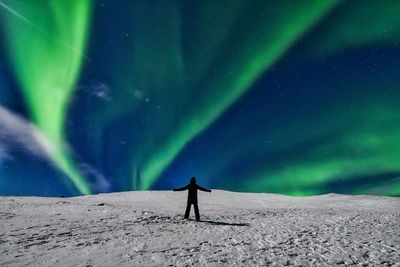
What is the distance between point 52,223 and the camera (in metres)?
11.8

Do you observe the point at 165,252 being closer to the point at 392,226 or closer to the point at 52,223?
the point at 52,223

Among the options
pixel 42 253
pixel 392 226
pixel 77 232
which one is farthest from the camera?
pixel 392 226

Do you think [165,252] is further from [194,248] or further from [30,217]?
[30,217]

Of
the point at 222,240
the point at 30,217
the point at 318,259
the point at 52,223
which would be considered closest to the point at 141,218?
the point at 52,223

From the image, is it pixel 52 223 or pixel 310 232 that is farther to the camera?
pixel 52 223

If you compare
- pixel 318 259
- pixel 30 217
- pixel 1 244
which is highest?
pixel 30 217

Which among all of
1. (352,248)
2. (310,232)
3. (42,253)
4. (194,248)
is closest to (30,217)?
(42,253)

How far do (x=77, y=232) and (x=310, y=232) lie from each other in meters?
7.73

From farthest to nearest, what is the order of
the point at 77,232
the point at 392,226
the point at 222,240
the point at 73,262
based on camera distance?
1. the point at 392,226
2. the point at 77,232
3. the point at 222,240
4. the point at 73,262

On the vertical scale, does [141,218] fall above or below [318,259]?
above

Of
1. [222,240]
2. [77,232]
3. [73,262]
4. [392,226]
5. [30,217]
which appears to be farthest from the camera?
[30,217]

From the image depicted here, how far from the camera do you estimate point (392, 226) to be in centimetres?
1153

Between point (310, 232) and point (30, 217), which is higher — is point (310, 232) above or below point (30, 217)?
below

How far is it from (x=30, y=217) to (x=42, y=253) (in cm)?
663
